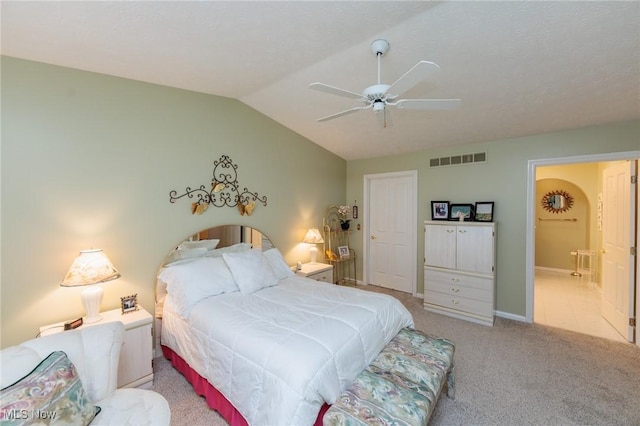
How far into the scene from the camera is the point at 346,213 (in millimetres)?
5027

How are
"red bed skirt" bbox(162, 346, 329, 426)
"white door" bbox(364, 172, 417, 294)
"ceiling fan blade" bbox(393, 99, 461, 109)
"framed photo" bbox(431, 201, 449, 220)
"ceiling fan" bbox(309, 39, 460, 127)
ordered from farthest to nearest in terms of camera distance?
1. "white door" bbox(364, 172, 417, 294)
2. "framed photo" bbox(431, 201, 449, 220)
3. "ceiling fan blade" bbox(393, 99, 461, 109)
4. "red bed skirt" bbox(162, 346, 329, 426)
5. "ceiling fan" bbox(309, 39, 460, 127)

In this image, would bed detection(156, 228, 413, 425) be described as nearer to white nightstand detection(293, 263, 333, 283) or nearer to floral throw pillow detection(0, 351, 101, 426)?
white nightstand detection(293, 263, 333, 283)

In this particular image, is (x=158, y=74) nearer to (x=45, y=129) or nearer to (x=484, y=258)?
(x=45, y=129)

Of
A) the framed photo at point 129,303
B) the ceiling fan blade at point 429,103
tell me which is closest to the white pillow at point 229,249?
the framed photo at point 129,303

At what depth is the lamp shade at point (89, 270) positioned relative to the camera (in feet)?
6.86

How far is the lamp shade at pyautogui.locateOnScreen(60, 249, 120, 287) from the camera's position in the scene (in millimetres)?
2092

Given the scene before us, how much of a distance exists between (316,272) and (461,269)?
2009 millimetres

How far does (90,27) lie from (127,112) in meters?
0.87

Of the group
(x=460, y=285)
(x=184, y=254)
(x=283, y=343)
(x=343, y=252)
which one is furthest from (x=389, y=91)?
(x=343, y=252)

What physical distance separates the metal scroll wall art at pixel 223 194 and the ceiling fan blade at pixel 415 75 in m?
2.19

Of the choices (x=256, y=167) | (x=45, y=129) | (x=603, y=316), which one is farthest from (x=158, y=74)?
(x=603, y=316)

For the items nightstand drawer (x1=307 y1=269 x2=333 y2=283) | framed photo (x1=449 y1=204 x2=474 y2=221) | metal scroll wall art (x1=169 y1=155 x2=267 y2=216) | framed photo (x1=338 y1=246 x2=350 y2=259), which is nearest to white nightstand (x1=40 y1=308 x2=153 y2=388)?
metal scroll wall art (x1=169 y1=155 x2=267 y2=216)

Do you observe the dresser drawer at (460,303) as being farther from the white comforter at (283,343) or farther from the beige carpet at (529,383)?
the white comforter at (283,343)

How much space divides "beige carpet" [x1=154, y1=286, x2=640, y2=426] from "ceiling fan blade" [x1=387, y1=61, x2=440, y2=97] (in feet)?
7.68
